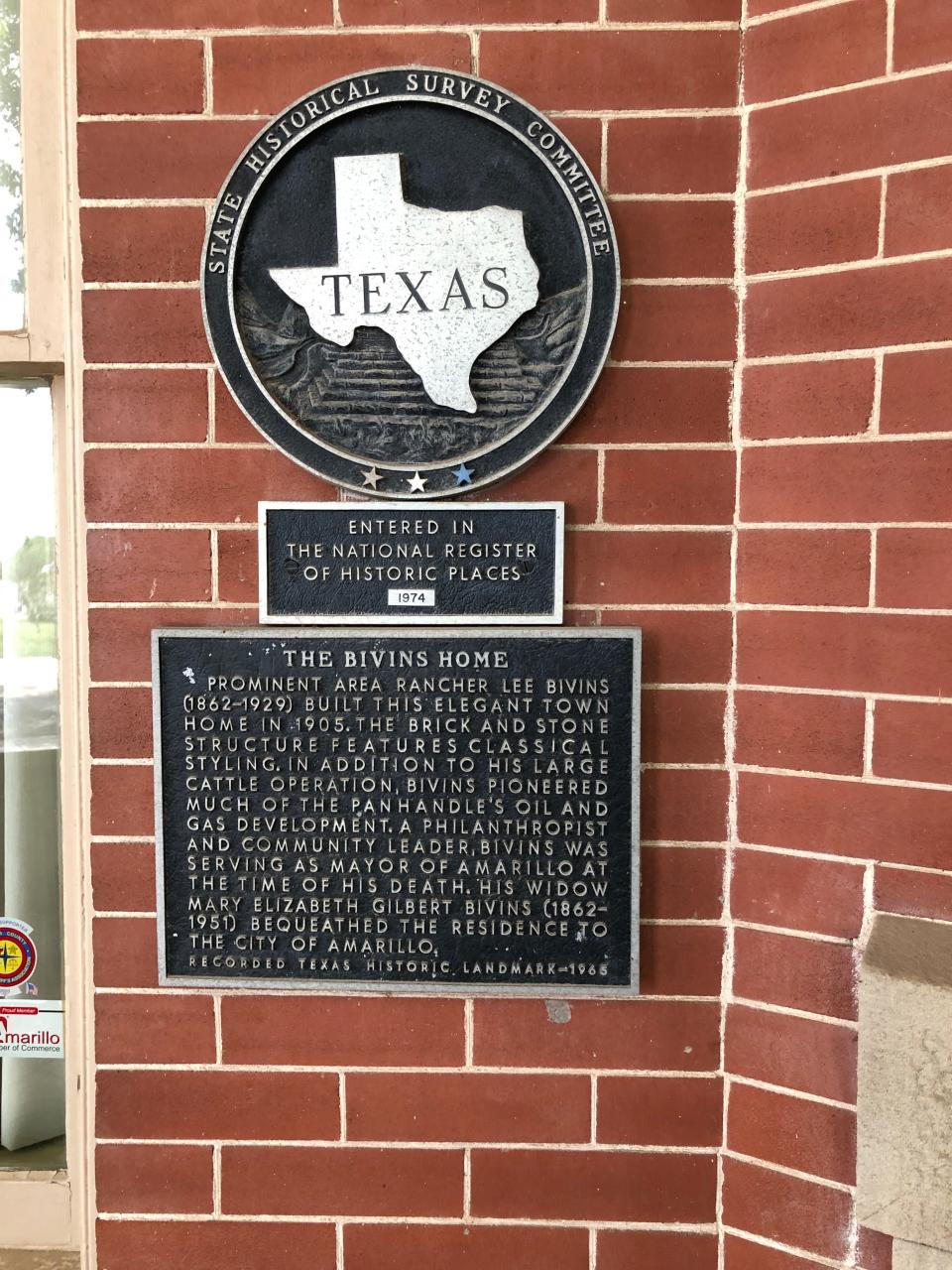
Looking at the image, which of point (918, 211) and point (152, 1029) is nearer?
point (918, 211)

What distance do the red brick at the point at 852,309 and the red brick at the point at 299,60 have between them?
73 cm

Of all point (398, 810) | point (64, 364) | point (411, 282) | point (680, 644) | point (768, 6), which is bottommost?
point (398, 810)

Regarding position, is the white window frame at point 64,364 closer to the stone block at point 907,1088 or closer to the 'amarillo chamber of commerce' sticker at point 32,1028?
the 'amarillo chamber of commerce' sticker at point 32,1028

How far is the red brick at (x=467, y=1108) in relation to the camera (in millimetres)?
1797

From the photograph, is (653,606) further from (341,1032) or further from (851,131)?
(341,1032)

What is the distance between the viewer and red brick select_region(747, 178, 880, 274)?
1.60 m

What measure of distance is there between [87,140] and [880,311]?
1500mm

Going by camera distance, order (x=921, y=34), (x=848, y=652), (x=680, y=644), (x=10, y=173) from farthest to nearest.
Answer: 1. (x=10, y=173)
2. (x=680, y=644)
3. (x=848, y=652)
4. (x=921, y=34)

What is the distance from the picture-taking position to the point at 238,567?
1.77 metres

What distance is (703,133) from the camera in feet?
5.49

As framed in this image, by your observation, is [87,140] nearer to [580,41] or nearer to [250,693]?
[580,41]

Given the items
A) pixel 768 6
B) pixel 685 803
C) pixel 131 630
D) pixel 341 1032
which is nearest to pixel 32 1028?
pixel 341 1032

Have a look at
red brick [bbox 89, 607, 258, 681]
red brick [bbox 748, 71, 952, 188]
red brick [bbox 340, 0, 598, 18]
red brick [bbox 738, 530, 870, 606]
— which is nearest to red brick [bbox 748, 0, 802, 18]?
red brick [bbox 748, 71, 952, 188]

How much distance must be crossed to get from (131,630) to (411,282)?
860 millimetres
